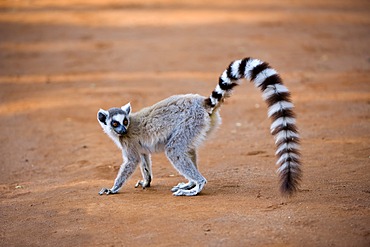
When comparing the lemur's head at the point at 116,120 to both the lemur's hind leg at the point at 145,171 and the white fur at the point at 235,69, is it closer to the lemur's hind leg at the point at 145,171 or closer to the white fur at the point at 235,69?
the lemur's hind leg at the point at 145,171

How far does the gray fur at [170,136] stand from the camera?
7.01 m

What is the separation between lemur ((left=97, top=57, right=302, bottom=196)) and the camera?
6172 millimetres

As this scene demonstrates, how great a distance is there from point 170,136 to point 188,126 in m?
0.28

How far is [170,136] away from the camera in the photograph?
7.15 meters

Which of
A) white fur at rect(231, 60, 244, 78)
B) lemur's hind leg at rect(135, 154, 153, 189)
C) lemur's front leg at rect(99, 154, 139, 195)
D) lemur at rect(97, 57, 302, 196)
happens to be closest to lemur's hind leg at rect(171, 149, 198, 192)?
lemur at rect(97, 57, 302, 196)

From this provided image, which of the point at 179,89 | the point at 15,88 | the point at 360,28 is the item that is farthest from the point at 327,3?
the point at 15,88

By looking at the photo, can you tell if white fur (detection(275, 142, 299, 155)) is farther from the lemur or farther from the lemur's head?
the lemur's head

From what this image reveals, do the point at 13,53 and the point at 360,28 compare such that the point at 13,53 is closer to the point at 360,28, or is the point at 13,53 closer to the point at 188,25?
the point at 188,25

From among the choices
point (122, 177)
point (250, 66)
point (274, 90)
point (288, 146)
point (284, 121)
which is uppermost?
point (250, 66)

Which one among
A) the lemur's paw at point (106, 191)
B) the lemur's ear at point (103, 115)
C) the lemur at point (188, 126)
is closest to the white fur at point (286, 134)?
the lemur at point (188, 126)

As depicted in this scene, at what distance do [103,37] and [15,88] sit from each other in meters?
4.87

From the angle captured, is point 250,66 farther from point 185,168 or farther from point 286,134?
point 185,168

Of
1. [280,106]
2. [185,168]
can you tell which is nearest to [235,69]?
[280,106]

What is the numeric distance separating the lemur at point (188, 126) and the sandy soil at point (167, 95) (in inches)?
12.9
